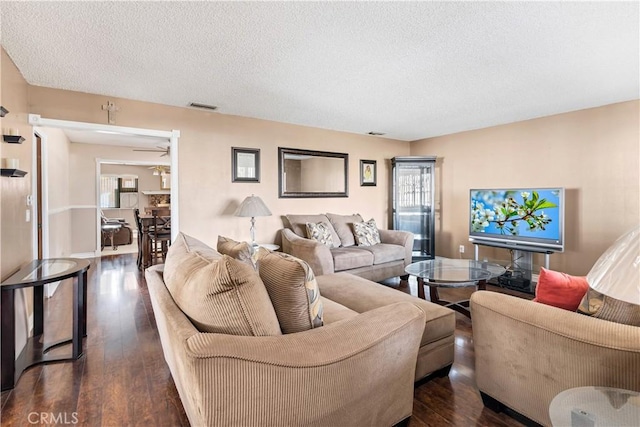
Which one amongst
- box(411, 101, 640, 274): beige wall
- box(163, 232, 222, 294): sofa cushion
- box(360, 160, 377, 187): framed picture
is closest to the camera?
box(163, 232, 222, 294): sofa cushion

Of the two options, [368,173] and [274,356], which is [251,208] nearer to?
[368,173]

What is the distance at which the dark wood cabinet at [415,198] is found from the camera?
217 inches

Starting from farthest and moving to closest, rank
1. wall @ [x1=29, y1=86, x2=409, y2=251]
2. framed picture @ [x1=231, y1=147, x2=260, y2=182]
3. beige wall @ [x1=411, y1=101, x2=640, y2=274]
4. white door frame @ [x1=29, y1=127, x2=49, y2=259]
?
1. framed picture @ [x1=231, y1=147, x2=260, y2=182]
2. beige wall @ [x1=411, y1=101, x2=640, y2=274]
3. wall @ [x1=29, y1=86, x2=409, y2=251]
4. white door frame @ [x1=29, y1=127, x2=49, y2=259]

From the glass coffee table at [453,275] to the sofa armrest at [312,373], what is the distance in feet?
4.84

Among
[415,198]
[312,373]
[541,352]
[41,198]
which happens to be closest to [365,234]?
[415,198]

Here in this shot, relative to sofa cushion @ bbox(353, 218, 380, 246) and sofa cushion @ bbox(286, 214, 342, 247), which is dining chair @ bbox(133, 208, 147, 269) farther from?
sofa cushion @ bbox(353, 218, 380, 246)

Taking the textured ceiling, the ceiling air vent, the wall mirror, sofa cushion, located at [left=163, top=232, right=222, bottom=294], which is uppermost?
the ceiling air vent

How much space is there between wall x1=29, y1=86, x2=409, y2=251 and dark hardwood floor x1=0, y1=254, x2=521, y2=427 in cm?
159

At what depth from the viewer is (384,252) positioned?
4.37 meters

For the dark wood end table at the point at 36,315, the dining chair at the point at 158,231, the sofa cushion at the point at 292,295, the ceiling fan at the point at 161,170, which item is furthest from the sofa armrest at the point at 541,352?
the ceiling fan at the point at 161,170

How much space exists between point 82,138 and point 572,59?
24.5 ft

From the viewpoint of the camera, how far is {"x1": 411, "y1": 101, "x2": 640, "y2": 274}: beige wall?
371 centimetres

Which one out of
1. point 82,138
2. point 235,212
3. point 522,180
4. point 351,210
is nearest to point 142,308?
point 235,212
